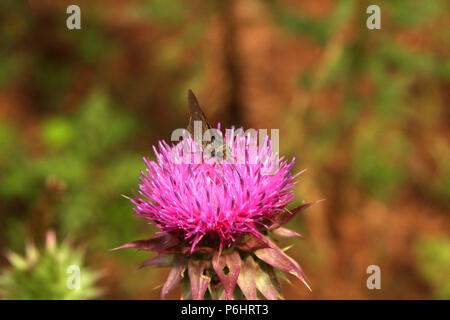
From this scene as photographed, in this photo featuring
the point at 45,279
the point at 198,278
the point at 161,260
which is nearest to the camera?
the point at 198,278

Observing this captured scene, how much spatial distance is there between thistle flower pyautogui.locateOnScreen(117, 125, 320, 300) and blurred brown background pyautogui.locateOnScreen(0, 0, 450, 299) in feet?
8.46

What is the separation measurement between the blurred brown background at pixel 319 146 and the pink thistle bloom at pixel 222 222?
2585 mm

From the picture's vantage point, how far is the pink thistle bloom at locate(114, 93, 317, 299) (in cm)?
292

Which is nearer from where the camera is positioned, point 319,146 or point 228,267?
point 228,267

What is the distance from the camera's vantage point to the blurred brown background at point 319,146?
5887 mm

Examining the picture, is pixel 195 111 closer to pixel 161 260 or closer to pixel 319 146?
pixel 161 260

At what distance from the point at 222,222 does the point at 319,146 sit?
128 inches

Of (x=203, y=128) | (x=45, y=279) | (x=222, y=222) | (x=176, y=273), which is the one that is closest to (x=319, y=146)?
(x=203, y=128)

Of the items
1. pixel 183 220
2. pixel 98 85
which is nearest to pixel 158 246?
pixel 183 220

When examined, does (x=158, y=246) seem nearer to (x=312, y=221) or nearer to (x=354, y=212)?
(x=312, y=221)

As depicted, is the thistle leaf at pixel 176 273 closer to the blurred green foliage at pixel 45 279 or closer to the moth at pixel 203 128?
the moth at pixel 203 128

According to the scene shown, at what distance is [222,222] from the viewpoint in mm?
2945

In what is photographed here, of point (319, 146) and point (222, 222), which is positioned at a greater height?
point (319, 146)
